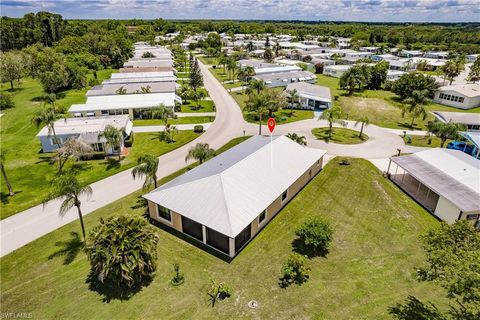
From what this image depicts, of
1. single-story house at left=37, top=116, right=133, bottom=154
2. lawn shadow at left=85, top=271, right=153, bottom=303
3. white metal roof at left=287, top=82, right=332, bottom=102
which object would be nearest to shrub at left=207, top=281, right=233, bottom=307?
lawn shadow at left=85, top=271, right=153, bottom=303

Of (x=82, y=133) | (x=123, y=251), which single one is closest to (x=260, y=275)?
(x=123, y=251)

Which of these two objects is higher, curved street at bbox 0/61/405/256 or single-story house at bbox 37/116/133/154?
single-story house at bbox 37/116/133/154

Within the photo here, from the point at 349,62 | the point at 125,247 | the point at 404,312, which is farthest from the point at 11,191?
the point at 349,62

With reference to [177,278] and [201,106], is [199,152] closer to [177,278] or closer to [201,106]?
[177,278]

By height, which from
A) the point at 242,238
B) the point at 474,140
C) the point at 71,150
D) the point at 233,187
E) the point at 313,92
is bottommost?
the point at 242,238

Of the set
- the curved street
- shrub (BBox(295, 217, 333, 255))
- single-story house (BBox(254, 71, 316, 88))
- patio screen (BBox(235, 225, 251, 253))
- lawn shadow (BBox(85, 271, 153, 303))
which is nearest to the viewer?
lawn shadow (BBox(85, 271, 153, 303))

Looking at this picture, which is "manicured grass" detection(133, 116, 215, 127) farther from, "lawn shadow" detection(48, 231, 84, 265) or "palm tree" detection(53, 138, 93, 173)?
"lawn shadow" detection(48, 231, 84, 265)
